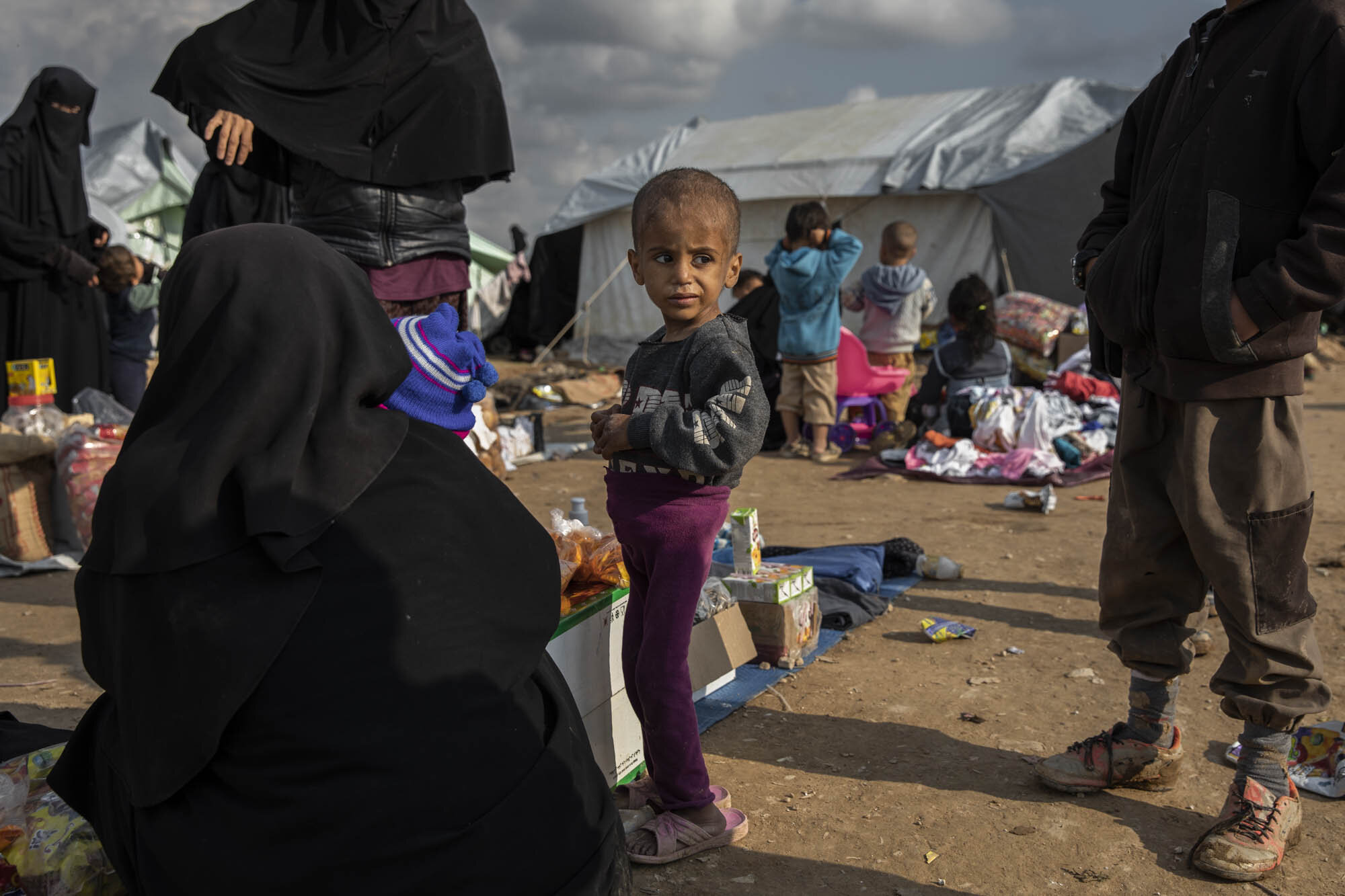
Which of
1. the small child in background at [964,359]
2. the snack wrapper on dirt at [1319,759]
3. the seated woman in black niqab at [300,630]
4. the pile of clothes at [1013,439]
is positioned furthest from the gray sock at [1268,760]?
the small child in background at [964,359]

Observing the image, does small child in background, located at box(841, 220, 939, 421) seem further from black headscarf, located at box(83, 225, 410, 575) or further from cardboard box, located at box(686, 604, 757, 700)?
black headscarf, located at box(83, 225, 410, 575)

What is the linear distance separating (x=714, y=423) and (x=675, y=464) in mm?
120

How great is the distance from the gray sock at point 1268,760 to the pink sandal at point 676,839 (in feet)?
3.94

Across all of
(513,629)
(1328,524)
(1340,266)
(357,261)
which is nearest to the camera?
(513,629)

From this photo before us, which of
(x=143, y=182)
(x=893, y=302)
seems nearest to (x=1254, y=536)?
(x=893, y=302)

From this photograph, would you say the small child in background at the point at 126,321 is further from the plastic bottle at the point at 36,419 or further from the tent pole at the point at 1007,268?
the tent pole at the point at 1007,268

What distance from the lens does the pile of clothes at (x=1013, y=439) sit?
723cm

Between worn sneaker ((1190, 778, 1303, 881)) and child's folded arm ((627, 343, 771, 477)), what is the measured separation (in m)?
1.35

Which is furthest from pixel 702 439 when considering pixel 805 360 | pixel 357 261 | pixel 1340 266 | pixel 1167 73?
pixel 805 360

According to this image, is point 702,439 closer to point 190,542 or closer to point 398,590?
point 398,590

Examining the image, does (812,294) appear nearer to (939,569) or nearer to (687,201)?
(939,569)

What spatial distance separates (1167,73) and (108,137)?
17664 millimetres

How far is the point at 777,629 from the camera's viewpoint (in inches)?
142

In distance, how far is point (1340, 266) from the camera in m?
2.07
